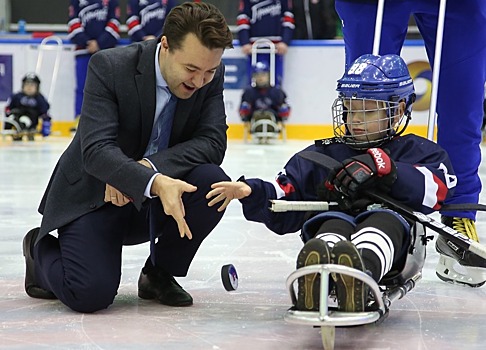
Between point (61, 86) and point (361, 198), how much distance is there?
8.84 metres

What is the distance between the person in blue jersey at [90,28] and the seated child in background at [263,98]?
195cm

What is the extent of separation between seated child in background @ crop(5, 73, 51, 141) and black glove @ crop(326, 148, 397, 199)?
7.95m

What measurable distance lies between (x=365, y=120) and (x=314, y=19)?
8.97 metres

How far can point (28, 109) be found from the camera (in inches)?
383

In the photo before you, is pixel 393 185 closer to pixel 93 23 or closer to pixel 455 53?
pixel 455 53

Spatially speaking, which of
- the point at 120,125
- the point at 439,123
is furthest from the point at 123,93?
the point at 439,123

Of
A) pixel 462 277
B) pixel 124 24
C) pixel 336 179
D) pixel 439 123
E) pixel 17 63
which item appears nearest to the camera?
pixel 336 179

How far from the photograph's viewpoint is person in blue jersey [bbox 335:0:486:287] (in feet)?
9.57

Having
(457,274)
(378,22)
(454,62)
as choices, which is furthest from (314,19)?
(457,274)

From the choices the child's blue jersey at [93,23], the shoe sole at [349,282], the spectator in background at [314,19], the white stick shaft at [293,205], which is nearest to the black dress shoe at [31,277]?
the white stick shaft at [293,205]

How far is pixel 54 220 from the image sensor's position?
247 centimetres

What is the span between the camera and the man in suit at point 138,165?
229cm

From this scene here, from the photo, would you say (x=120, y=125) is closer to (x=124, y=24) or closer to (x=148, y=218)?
(x=148, y=218)

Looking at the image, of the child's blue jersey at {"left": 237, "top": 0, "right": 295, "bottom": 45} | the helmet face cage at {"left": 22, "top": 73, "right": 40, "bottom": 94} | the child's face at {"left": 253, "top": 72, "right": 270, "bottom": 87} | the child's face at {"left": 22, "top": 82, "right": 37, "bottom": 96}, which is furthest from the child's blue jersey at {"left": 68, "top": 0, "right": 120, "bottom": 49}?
the child's face at {"left": 253, "top": 72, "right": 270, "bottom": 87}
